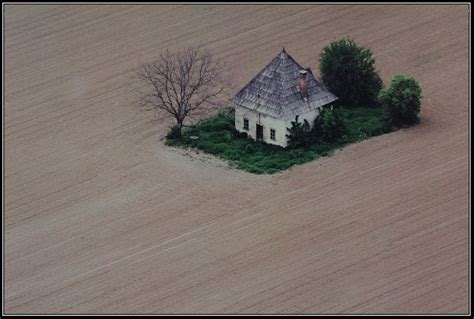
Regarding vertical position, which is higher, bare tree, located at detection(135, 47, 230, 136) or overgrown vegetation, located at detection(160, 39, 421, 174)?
bare tree, located at detection(135, 47, 230, 136)

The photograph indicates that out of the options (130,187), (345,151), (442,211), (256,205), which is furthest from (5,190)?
(442,211)

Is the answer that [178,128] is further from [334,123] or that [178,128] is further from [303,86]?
[334,123]

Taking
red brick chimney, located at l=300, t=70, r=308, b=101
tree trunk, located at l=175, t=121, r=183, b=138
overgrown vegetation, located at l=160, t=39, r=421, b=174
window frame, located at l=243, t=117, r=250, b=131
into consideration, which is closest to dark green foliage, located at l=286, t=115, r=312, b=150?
overgrown vegetation, located at l=160, t=39, r=421, b=174

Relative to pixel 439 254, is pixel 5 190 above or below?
above

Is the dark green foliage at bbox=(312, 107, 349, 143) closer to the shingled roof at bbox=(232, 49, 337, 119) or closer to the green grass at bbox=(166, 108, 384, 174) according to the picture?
the green grass at bbox=(166, 108, 384, 174)

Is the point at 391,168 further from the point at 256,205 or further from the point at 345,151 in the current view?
the point at 256,205

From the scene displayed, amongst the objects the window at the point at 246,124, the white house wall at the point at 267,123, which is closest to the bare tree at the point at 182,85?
the white house wall at the point at 267,123

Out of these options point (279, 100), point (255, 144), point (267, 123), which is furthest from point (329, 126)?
point (255, 144)
